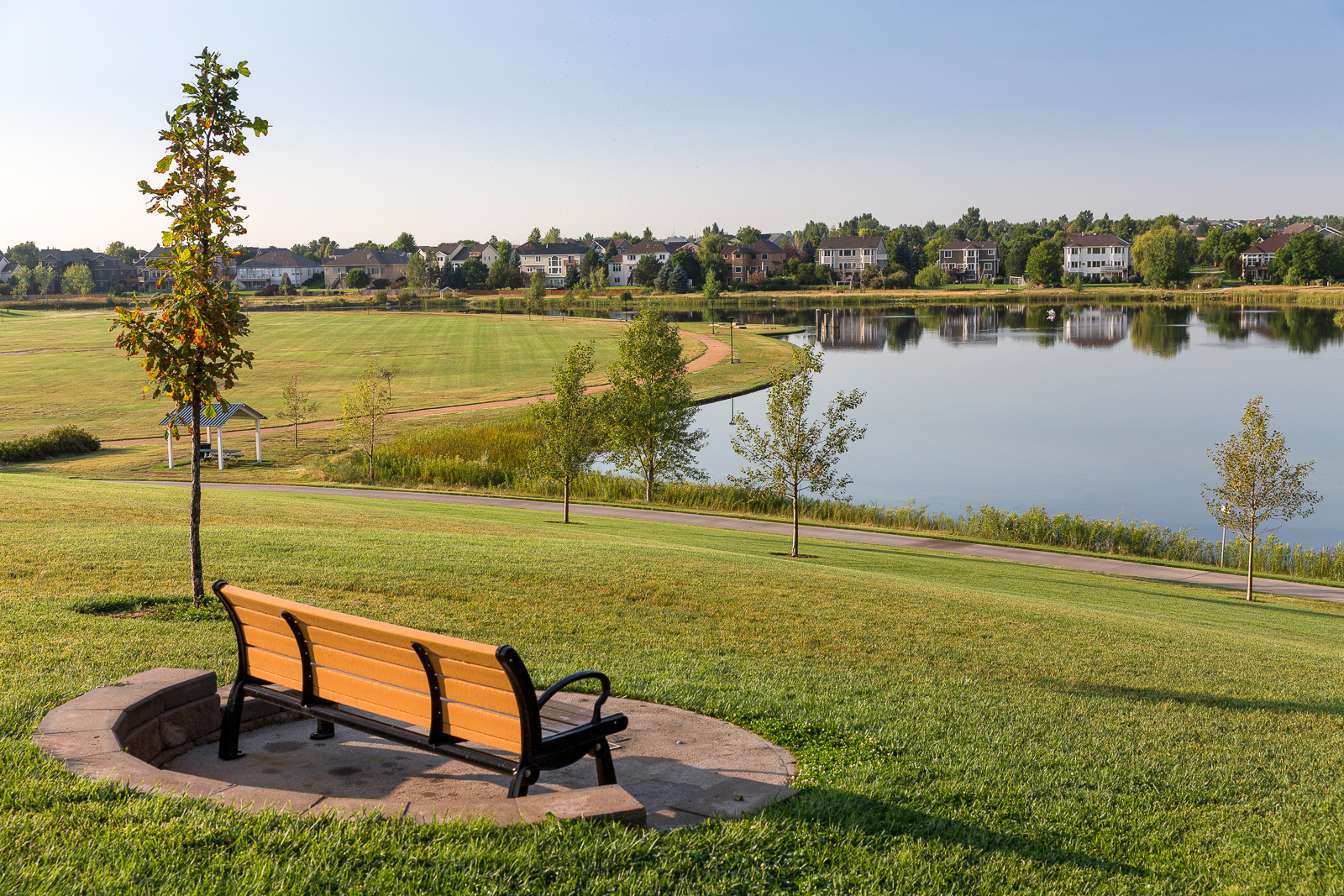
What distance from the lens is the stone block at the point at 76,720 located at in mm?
6254

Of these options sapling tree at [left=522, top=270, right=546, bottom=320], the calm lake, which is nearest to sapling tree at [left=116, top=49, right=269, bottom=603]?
the calm lake

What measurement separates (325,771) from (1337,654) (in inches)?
536

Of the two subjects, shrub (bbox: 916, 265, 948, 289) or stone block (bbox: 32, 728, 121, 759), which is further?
shrub (bbox: 916, 265, 948, 289)

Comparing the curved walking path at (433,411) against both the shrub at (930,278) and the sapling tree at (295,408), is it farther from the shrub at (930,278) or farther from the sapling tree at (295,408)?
the shrub at (930,278)

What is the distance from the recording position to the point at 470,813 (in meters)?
5.28

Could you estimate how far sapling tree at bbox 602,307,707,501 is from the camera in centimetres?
3900

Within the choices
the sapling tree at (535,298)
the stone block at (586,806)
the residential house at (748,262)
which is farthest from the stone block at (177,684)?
the residential house at (748,262)

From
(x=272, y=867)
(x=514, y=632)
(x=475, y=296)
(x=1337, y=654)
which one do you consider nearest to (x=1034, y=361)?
(x=1337, y=654)

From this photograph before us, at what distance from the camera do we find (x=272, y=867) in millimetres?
4578

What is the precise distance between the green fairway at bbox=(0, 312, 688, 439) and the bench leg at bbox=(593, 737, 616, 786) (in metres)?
49.8

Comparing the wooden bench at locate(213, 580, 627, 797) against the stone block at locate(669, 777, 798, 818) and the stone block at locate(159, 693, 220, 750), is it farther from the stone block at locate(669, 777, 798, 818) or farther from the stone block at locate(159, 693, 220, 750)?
the stone block at locate(669, 777, 798, 818)

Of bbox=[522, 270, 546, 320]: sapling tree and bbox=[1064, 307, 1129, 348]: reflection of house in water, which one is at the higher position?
bbox=[522, 270, 546, 320]: sapling tree

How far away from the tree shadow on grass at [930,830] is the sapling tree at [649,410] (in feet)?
102

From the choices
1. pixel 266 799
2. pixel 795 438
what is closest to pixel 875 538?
pixel 795 438
